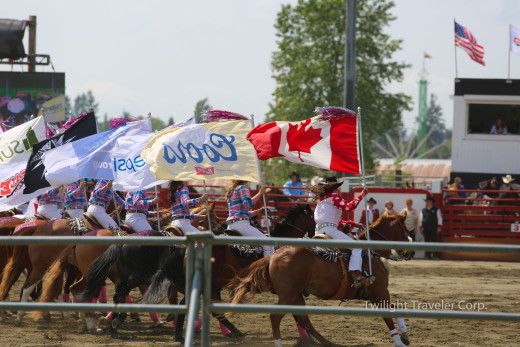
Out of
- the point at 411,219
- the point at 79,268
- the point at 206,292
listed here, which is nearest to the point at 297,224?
the point at 79,268

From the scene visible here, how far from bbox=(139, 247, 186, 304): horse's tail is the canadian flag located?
1.99m

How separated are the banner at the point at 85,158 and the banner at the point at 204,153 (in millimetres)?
1158

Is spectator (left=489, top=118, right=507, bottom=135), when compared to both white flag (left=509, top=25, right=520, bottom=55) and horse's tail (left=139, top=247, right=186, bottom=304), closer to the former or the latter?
white flag (left=509, top=25, right=520, bottom=55)

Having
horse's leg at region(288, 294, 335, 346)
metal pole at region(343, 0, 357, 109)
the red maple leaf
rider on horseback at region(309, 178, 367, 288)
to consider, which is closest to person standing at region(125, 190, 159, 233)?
the red maple leaf

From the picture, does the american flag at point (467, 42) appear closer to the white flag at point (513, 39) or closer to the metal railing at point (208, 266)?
the white flag at point (513, 39)

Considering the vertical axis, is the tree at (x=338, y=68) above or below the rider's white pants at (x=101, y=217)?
above

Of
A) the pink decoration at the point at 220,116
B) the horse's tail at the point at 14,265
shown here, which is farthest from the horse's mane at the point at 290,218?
the horse's tail at the point at 14,265

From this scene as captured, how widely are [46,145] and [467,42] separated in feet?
72.3

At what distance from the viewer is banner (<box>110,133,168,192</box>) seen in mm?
11680

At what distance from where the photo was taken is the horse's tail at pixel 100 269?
1028 centimetres

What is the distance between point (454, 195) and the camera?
22859 mm

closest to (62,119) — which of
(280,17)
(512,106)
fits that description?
(280,17)

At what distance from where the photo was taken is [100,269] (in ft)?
33.8

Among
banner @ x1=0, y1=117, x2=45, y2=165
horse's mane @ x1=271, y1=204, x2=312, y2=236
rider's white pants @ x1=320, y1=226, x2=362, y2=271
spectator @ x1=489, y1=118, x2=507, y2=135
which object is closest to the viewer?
rider's white pants @ x1=320, y1=226, x2=362, y2=271
